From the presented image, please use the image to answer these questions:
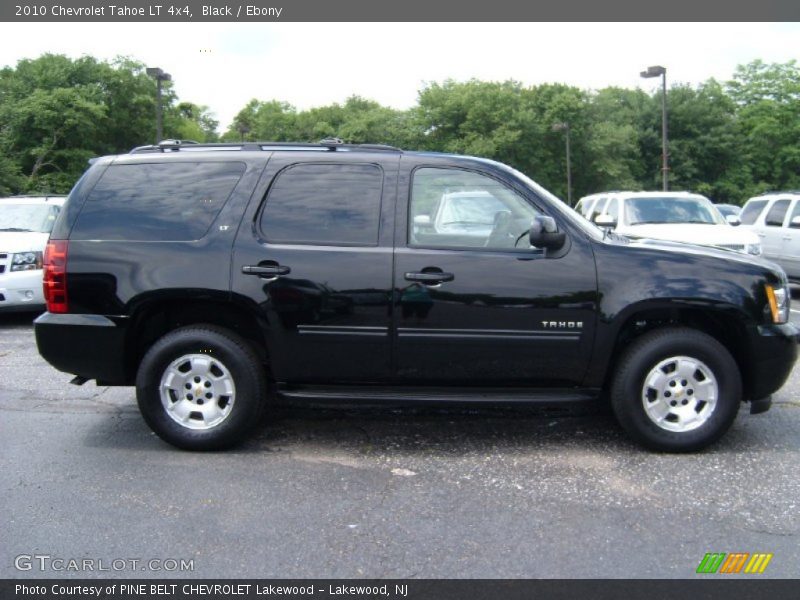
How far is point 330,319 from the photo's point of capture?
467 centimetres

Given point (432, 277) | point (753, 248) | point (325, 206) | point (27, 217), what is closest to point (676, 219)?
point (753, 248)

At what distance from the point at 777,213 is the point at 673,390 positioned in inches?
380

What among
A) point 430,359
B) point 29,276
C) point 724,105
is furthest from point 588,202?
point 724,105

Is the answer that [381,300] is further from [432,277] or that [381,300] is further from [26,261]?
[26,261]

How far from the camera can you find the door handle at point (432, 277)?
461cm

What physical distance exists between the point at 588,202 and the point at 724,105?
53227mm

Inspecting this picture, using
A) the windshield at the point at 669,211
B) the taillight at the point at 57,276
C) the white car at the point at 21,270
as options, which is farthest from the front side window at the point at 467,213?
the windshield at the point at 669,211

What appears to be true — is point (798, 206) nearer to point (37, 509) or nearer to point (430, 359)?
point (430, 359)

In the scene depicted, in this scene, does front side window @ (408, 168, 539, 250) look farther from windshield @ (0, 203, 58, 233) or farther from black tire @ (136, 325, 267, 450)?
windshield @ (0, 203, 58, 233)

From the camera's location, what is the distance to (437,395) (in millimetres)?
4680

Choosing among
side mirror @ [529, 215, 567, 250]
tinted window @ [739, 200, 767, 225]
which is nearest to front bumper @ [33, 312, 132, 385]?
side mirror @ [529, 215, 567, 250]

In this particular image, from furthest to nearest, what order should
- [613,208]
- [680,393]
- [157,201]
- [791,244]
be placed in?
[613,208] → [791,244] → [157,201] → [680,393]

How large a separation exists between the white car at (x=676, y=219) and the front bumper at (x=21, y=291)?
289 inches

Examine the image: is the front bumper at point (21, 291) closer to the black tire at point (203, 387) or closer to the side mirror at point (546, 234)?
the black tire at point (203, 387)
